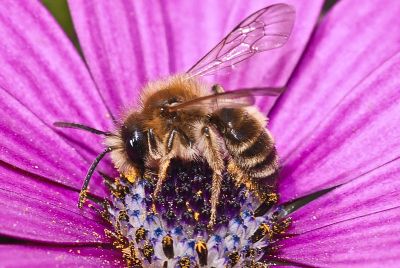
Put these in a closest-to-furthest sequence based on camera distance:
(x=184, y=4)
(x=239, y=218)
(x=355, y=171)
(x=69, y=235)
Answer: (x=69, y=235)
(x=239, y=218)
(x=355, y=171)
(x=184, y=4)

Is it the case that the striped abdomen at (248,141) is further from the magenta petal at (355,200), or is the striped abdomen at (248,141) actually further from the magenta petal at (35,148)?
the magenta petal at (35,148)

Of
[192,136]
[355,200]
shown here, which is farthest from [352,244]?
[192,136]

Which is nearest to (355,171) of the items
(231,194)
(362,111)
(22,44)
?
(362,111)

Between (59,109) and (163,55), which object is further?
(163,55)

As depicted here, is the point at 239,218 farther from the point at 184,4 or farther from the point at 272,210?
the point at 184,4

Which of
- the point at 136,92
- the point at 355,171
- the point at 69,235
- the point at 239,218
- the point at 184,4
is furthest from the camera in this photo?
the point at 184,4

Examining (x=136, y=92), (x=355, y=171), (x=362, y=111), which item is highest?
(x=136, y=92)

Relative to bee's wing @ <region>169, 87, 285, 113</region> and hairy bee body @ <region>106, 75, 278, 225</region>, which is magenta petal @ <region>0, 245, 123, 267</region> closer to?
hairy bee body @ <region>106, 75, 278, 225</region>

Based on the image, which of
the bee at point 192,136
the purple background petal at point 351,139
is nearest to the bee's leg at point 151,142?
the bee at point 192,136
